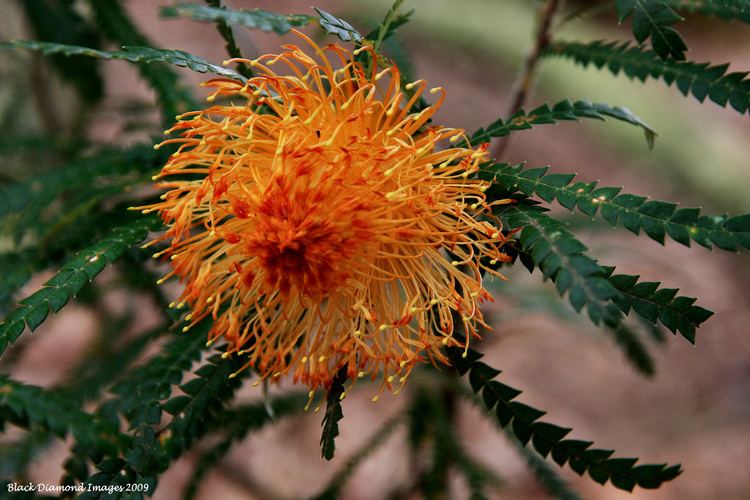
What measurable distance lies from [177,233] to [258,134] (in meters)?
0.21

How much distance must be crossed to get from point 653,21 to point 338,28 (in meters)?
0.46

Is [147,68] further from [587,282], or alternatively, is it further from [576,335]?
[576,335]

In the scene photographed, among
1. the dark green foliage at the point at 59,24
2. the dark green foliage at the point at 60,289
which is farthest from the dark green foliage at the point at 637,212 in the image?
the dark green foliage at the point at 59,24

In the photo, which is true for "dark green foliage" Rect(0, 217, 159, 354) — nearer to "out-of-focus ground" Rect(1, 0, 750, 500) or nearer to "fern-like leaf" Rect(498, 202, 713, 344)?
"fern-like leaf" Rect(498, 202, 713, 344)

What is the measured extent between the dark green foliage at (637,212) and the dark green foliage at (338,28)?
0.97 ft

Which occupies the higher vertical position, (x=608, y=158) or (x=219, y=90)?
(x=219, y=90)

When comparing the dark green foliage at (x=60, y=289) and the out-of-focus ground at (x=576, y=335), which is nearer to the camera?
the dark green foliage at (x=60, y=289)

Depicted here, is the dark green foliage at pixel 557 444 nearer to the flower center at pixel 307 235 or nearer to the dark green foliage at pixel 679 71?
the flower center at pixel 307 235

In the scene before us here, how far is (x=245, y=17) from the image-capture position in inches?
40.3

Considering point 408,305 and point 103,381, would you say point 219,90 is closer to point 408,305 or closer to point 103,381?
point 408,305

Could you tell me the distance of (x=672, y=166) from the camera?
4.56 metres

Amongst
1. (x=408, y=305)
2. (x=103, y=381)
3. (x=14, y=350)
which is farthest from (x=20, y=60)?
(x=408, y=305)

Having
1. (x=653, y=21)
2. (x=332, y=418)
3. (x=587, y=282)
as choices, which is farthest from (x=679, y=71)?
(x=332, y=418)

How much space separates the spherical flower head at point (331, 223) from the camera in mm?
936
